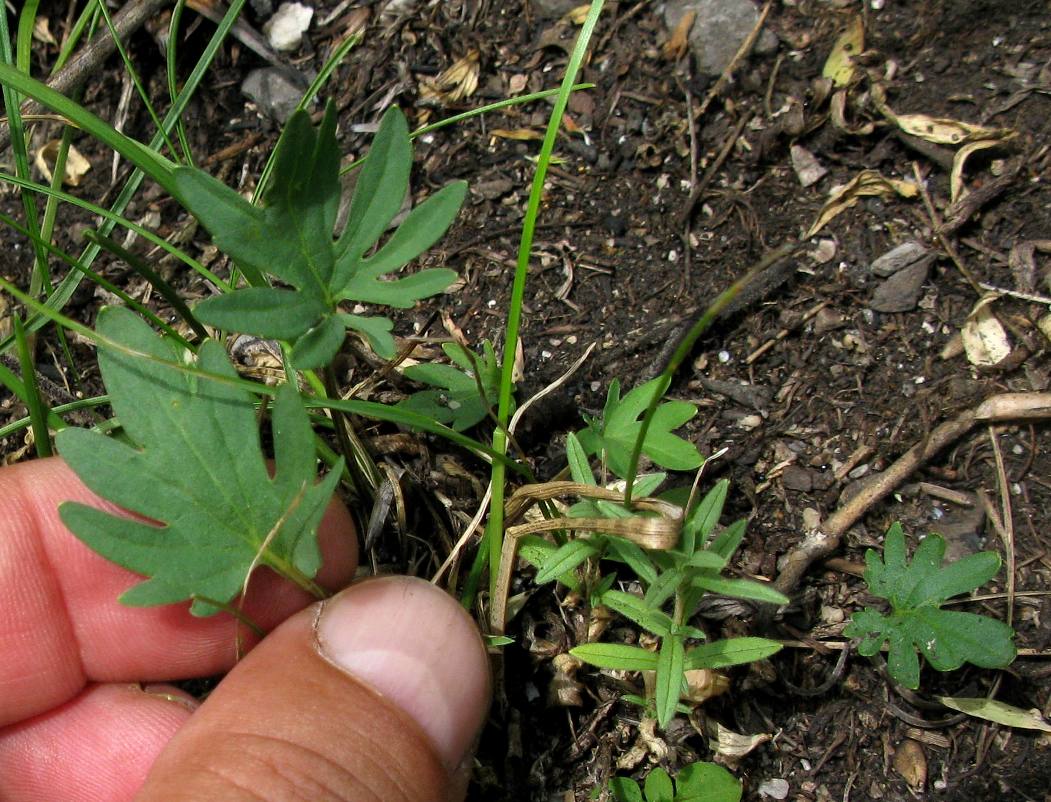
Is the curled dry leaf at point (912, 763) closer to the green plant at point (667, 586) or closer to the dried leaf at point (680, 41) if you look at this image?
the green plant at point (667, 586)

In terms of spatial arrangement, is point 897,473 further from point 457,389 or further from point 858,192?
point 457,389

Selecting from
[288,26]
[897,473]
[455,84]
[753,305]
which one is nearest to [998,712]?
[897,473]

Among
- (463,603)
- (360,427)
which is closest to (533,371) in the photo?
(360,427)

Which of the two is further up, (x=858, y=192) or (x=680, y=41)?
(x=680, y=41)

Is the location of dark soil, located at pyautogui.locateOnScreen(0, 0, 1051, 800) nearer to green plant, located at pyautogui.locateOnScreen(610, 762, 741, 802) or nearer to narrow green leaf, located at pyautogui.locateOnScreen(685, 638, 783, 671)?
green plant, located at pyautogui.locateOnScreen(610, 762, 741, 802)

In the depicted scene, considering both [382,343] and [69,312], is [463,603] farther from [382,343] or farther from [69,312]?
[69,312]
